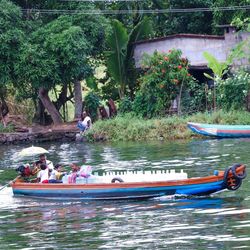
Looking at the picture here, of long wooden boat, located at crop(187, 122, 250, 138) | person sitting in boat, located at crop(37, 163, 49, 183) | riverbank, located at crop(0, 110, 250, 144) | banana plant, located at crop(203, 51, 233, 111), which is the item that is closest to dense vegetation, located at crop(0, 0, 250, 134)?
banana plant, located at crop(203, 51, 233, 111)

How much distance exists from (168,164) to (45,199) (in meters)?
6.31

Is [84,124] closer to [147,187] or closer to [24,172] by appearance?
[24,172]

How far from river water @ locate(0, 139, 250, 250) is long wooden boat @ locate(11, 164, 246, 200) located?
8.0 inches

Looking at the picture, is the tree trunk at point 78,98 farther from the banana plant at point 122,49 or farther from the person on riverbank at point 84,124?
the person on riverbank at point 84,124

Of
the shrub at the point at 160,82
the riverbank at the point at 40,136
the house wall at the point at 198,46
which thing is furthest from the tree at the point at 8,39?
the house wall at the point at 198,46

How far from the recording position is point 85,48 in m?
37.5

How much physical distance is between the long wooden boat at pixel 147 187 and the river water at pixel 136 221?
0.66 ft

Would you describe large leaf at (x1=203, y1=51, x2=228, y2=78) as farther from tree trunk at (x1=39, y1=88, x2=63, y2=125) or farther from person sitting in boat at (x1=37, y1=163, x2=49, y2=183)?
person sitting in boat at (x1=37, y1=163, x2=49, y2=183)

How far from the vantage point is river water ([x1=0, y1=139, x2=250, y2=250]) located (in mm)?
14867

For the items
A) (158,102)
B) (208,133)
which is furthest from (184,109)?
(208,133)

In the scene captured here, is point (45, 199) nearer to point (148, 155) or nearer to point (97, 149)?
point (148, 155)

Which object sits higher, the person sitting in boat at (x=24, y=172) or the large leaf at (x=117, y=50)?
the large leaf at (x=117, y=50)

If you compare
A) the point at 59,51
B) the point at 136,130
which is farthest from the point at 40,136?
the point at 136,130

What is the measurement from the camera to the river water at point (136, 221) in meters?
14.9
